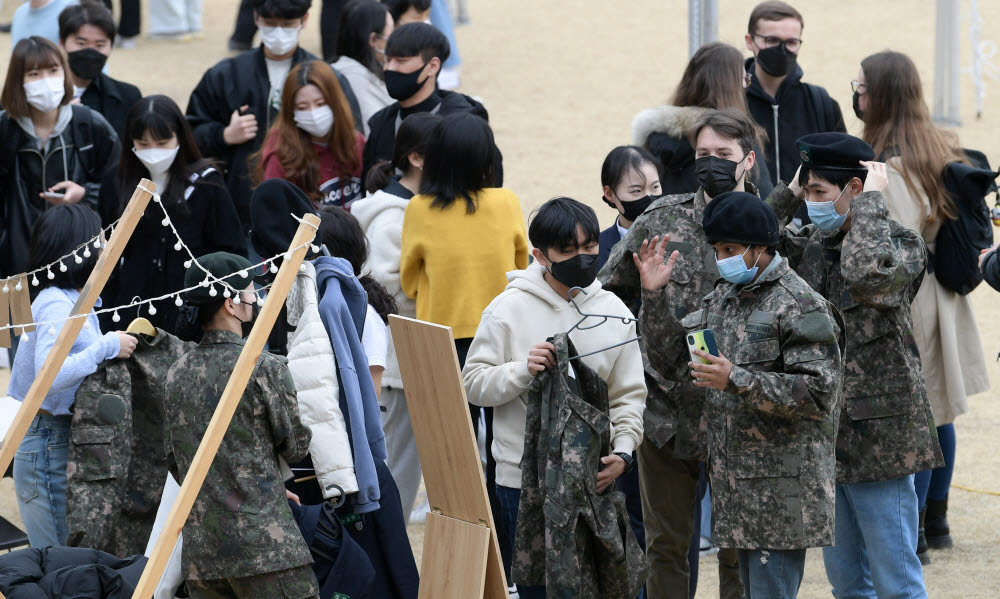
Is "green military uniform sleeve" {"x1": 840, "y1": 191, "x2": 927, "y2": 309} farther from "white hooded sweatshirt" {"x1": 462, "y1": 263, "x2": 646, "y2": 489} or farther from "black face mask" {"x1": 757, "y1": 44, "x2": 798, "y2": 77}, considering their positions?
"black face mask" {"x1": 757, "y1": 44, "x2": 798, "y2": 77}

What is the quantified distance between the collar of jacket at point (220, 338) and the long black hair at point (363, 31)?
349 cm

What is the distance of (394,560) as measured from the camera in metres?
4.13

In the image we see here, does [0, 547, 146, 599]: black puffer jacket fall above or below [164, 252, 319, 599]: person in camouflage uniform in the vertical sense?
below

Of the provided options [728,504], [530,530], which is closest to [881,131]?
[728,504]

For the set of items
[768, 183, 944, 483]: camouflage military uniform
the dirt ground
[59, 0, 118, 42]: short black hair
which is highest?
[59, 0, 118, 42]: short black hair

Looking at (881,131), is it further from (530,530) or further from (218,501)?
(218,501)

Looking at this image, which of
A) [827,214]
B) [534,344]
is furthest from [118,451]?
[827,214]

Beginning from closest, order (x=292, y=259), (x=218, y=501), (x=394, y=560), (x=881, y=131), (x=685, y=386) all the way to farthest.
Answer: (x=292, y=259) → (x=218, y=501) → (x=394, y=560) → (x=685, y=386) → (x=881, y=131)

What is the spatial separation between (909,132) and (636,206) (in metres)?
1.08

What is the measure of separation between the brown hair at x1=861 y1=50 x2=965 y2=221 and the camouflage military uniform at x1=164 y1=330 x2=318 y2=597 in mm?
2591

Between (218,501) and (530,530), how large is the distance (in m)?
0.95

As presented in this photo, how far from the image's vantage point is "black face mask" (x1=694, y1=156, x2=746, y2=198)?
4398mm

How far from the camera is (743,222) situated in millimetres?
3822

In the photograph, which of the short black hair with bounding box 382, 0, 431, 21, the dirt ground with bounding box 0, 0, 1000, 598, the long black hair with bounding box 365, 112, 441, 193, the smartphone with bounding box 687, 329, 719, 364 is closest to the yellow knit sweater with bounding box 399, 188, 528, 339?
the long black hair with bounding box 365, 112, 441, 193
